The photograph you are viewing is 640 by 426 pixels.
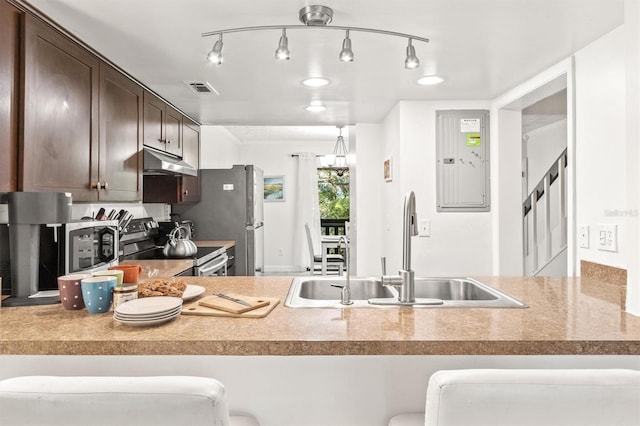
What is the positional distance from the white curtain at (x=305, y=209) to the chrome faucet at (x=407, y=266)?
5.73 metres

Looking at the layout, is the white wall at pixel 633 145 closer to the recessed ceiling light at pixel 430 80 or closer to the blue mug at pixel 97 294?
the recessed ceiling light at pixel 430 80

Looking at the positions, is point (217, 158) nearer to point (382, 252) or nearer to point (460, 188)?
point (382, 252)

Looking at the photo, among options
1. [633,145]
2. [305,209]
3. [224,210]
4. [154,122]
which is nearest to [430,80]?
[633,145]

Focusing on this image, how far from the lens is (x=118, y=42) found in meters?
2.10

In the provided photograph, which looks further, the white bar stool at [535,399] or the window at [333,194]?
the window at [333,194]

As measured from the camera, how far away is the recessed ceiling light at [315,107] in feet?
11.1

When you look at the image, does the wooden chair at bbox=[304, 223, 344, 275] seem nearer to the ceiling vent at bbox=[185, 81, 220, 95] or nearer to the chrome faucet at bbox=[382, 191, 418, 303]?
the ceiling vent at bbox=[185, 81, 220, 95]

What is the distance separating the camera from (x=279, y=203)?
24.2ft

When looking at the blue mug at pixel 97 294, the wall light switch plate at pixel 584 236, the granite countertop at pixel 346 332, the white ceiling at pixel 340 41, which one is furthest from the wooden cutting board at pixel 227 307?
the wall light switch plate at pixel 584 236

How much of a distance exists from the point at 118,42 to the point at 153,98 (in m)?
0.95

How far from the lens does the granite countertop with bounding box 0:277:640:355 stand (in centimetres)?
108

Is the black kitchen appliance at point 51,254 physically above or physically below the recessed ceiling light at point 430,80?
below

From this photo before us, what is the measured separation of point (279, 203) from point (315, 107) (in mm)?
3974

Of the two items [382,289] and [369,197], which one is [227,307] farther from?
[369,197]
